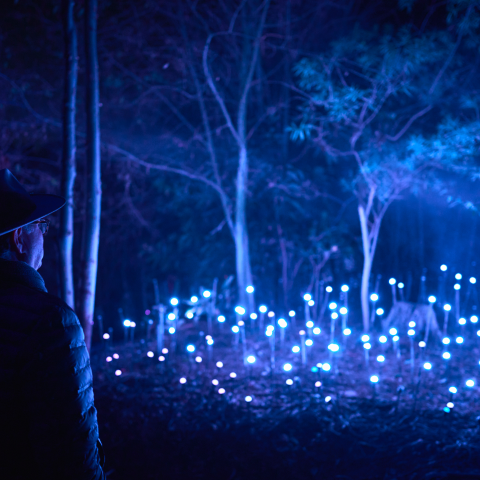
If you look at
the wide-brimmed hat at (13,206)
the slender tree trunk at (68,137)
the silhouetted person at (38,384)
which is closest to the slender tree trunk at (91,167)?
the slender tree trunk at (68,137)

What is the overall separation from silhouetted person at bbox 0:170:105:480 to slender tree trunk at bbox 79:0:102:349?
3214mm

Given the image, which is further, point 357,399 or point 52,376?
point 357,399

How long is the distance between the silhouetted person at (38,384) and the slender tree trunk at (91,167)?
10.5 feet

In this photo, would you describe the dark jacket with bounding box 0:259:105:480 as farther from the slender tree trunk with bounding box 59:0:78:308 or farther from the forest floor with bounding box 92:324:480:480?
the slender tree trunk with bounding box 59:0:78:308

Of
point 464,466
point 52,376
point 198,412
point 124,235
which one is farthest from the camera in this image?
point 124,235

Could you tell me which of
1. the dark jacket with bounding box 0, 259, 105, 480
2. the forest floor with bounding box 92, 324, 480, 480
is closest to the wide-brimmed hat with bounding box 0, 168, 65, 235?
the dark jacket with bounding box 0, 259, 105, 480

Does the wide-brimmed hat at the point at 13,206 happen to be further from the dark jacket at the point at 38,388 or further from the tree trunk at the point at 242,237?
the tree trunk at the point at 242,237

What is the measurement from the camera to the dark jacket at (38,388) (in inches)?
53.3

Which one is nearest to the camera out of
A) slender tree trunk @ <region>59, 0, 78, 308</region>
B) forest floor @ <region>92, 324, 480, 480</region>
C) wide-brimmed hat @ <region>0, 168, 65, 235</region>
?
wide-brimmed hat @ <region>0, 168, 65, 235</region>

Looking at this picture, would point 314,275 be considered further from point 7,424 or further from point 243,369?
point 7,424

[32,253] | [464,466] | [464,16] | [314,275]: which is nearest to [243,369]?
[464,466]

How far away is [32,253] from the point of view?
164 cm

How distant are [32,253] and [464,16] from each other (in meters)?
6.15

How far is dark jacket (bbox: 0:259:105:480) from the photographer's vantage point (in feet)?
4.44
